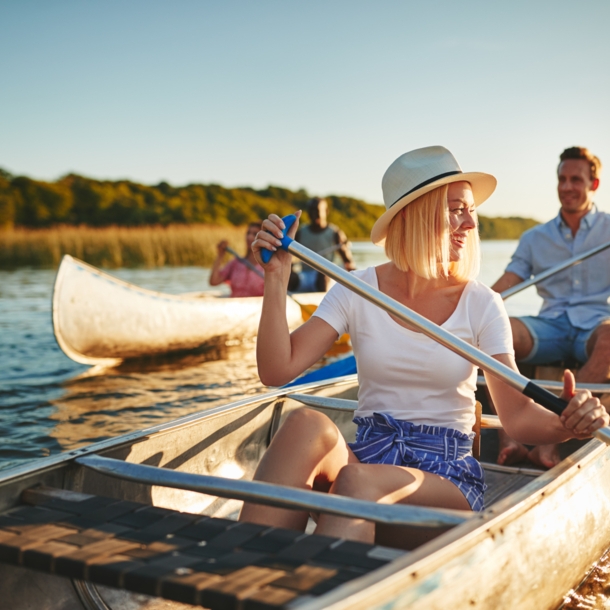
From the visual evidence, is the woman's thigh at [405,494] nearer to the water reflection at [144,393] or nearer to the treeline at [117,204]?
the water reflection at [144,393]

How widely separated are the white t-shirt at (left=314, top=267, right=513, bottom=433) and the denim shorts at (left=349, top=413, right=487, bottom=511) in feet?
0.10

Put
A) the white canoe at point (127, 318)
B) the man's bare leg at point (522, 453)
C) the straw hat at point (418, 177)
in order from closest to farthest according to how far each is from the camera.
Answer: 1. the straw hat at point (418, 177)
2. the man's bare leg at point (522, 453)
3. the white canoe at point (127, 318)

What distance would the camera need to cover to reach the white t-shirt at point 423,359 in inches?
75.7

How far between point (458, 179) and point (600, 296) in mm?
2302

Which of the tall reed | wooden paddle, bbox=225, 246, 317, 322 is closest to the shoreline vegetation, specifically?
the tall reed

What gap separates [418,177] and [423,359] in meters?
0.48

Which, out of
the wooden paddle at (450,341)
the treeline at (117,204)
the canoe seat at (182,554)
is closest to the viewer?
the canoe seat at (182,554)

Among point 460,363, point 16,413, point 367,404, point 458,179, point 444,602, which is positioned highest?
point 458,179

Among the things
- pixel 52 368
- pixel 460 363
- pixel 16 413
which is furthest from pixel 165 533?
pixel 52 368

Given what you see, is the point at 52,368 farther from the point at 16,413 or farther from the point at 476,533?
the point at 476,533

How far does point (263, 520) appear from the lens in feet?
5.47

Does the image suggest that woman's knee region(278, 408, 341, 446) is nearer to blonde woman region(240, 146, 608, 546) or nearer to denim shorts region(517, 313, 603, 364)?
blonde woman region(240, 146, 608, 546)

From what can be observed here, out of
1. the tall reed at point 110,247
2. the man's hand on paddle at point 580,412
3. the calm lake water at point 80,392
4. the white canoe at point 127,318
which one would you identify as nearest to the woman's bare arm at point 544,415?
the man's hand on paddle at point 580,412

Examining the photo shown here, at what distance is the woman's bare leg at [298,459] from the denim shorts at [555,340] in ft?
7.20
